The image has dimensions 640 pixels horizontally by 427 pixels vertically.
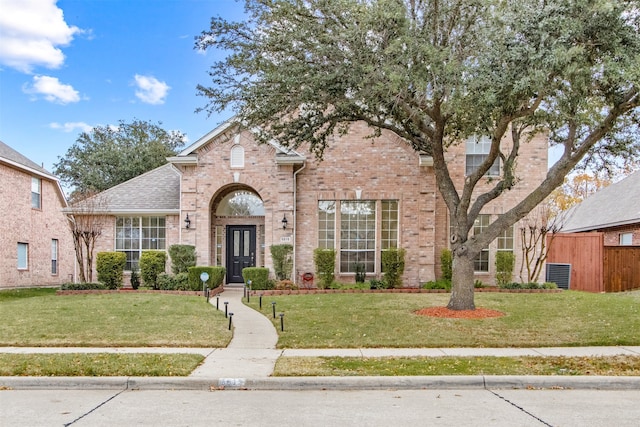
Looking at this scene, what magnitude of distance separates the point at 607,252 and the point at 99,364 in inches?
764

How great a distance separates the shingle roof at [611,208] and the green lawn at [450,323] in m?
9.33

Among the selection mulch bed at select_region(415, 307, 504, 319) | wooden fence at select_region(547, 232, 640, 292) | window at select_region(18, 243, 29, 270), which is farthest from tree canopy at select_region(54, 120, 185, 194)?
mulch bed at select_region(415, 307, 504, 319)

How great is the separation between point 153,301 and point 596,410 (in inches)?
460

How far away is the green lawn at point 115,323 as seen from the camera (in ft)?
31.9

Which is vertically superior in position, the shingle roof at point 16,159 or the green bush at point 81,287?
the shingle roof at point 16,159

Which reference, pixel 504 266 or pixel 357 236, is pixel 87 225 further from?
pixel 504 266

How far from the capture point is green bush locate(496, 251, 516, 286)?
62.3 feet

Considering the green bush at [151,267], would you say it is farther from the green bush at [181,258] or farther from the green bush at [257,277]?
the green bush at [257,277]

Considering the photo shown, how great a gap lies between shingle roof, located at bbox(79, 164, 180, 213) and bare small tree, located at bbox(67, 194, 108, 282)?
0.66 ft

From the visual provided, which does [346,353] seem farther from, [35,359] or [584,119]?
[584,119]

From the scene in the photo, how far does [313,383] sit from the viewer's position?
23.2 ft

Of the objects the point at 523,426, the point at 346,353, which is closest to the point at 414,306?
the point at 346,353

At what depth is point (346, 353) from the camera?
887 cm

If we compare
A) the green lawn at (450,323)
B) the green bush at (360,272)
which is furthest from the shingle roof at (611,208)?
the green bush at (360,272)
